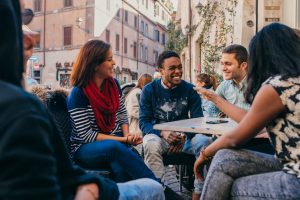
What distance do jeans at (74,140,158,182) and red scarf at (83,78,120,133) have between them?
0.38 m

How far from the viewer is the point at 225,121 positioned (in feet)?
11.9

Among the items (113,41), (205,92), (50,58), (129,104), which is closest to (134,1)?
(113,41)

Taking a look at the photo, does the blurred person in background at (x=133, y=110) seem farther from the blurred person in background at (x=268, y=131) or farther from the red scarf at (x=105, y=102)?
the blurred person in background at (x=268, y=131)

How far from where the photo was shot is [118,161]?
2807 mm

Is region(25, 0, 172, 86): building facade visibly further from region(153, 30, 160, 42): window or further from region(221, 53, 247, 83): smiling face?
region(221, 53, 247, 83): smiling face

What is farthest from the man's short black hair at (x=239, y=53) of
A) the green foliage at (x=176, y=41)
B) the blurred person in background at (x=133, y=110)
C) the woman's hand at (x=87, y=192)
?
the green foliage at (x=176, y=41)

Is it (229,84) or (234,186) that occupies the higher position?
(229,84)

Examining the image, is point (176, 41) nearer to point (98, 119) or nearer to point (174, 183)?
point (174, 183)

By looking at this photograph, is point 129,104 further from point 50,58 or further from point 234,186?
point 50,58

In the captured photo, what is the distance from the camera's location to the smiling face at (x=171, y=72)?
432 cm

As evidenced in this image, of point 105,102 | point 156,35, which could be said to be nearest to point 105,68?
point 105,102

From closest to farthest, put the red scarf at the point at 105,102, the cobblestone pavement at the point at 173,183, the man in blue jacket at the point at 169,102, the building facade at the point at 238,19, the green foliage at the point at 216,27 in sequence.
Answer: the red scarf at the point at 105,102 → the man in blue jacket at the point at 169,102 → the cobblestone pavement at the point at 173,183 → the building facade at the point at 238,19 → the green foliage at the point at 216,27

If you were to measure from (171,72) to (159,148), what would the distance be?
966mm

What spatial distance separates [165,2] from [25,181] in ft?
196
